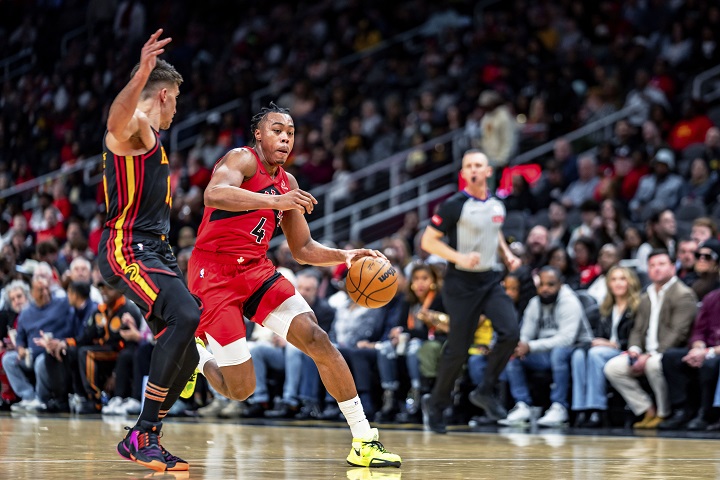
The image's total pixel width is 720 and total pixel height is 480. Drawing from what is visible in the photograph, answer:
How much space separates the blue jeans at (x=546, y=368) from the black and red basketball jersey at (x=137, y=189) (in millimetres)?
5024

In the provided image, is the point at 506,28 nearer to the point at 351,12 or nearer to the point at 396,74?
the point at 396,74

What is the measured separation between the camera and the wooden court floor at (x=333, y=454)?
19.4ft

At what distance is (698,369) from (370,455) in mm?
4115

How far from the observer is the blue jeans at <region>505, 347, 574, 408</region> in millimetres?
10172

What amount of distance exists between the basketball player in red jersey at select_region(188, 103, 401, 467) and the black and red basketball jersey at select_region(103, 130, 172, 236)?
380mm

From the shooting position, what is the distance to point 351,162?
16.7 metres

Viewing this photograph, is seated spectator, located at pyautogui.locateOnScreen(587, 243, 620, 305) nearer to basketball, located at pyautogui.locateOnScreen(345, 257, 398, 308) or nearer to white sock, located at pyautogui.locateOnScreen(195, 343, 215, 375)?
basketball, located at pyautogui.locateOnScreen(345, 257, 398, 308)

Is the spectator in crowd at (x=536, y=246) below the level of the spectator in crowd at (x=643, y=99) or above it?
below

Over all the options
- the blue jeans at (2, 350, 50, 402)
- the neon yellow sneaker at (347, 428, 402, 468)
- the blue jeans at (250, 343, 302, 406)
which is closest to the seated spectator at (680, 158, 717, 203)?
the blue jeans at (250, 343, 302, 406)

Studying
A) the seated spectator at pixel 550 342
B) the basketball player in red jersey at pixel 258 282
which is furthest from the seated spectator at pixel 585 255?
the basketball player in red jersey at pixel 258 282

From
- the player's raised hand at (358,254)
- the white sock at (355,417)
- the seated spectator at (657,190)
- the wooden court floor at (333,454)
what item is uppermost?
the seated spectator at (657,190)

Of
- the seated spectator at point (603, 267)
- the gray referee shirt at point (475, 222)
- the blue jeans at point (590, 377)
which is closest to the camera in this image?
the gray referee shirt at point (475, 222)

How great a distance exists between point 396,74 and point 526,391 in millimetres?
8905

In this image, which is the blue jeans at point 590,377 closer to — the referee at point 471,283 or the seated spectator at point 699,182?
the referee at point 471,283
